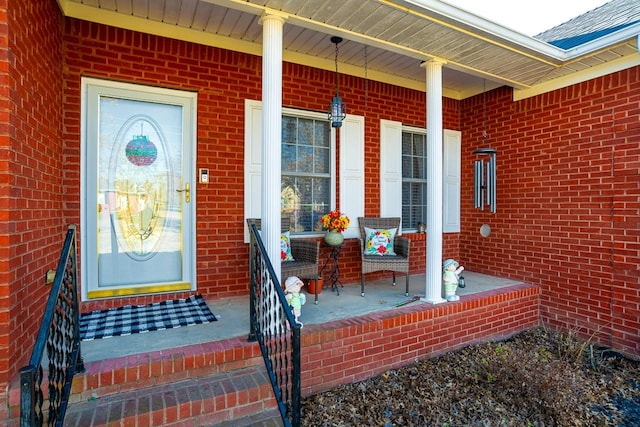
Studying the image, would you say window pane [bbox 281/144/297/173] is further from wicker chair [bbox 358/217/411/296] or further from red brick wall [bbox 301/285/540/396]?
red brick wall [bbox 301/285/540/396]

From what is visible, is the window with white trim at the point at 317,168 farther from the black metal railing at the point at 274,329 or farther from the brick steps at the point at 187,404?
the brick steps at the point at 187,404

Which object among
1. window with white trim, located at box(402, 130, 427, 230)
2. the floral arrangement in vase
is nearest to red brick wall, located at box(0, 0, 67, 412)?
the floral arrangement in vase

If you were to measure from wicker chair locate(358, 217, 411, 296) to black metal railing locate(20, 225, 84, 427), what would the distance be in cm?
259

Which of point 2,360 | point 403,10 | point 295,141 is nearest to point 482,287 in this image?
point 295,141

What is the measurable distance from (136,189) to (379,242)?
104 inches

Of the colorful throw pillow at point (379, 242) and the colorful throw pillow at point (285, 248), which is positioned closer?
the colorful throw pillow at point (285, 248)

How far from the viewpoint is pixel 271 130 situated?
2719 millimetres

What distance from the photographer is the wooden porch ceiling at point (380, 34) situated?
2739 millimetres

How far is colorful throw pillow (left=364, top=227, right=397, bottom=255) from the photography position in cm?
411

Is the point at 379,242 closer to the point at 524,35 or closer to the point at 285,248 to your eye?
the point at 285,248

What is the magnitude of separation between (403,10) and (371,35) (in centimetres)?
42

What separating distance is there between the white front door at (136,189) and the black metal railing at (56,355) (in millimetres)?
1271

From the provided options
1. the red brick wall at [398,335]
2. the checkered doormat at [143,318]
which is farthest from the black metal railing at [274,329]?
the checkered doormat at [143,318]

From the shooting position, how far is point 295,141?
4.16 metres
